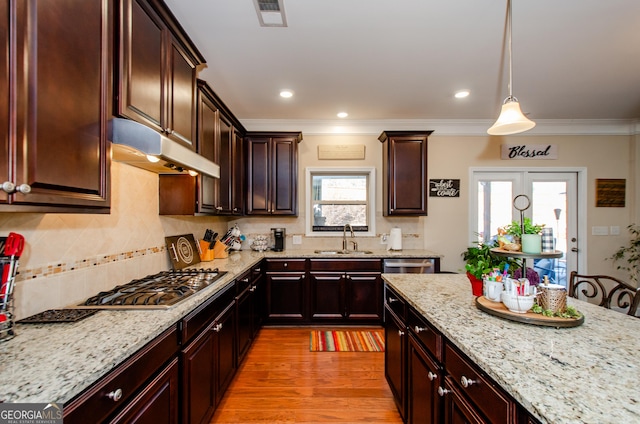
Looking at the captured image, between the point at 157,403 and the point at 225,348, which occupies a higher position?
the point at 157,403

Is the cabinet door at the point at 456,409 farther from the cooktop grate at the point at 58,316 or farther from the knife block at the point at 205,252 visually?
the knife block at the point at 205,252

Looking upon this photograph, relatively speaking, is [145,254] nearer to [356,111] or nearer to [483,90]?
[356,111]

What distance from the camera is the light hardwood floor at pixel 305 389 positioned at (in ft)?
6.66

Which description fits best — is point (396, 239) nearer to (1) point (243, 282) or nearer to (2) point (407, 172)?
(2) point (407, 172)

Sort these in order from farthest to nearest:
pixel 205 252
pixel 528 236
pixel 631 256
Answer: pixel 631 256
pixel 205 252
pixel 528 236

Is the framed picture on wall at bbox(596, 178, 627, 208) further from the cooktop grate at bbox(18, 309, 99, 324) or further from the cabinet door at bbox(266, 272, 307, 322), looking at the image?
the cooktop grate at bbox(18, 309, 99, 324)

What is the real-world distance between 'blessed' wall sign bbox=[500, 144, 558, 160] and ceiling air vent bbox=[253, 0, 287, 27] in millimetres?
3646

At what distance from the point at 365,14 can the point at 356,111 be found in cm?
181

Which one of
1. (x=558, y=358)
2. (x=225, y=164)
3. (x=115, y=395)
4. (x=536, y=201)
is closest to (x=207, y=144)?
(x=225, y=164)

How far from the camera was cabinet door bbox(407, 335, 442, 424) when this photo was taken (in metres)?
1.30

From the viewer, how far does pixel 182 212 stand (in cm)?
245

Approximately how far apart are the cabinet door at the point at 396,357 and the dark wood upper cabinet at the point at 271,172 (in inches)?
85.8

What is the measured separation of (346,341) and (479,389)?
2383mm

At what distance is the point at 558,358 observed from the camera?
93cm
